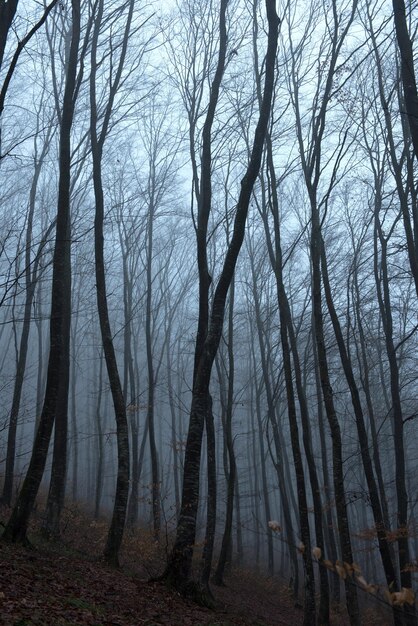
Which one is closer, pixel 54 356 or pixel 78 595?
pixel 78 595

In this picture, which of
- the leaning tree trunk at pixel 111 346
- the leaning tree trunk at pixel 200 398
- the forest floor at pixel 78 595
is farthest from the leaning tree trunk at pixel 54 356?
the leaning tree trunk at pixel 200 398

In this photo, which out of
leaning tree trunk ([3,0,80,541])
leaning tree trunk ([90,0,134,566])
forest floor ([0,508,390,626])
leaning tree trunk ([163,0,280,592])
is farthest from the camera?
leaning tree trunk ([90,0,134,566])

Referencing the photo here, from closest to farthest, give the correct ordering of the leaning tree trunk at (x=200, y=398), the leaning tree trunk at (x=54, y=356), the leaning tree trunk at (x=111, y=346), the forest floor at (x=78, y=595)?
the forest floor at (x=78, y=595) → the leaning tree trunk at (x=200, y=398) → the leaning tree trunk at (x=54, y=356) → the leaning tree trunk at (x=111, y=346)

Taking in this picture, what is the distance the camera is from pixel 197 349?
962cm

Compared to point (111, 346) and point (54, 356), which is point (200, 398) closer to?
point (54, 356)

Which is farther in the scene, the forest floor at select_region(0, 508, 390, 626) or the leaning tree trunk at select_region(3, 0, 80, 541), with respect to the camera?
the leaning tree trunk at select_region(3, 0, 80, 541)

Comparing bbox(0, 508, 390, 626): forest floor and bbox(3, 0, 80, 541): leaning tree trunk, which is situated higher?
bbox(3, 0, 80, 541): leaning tree trunk

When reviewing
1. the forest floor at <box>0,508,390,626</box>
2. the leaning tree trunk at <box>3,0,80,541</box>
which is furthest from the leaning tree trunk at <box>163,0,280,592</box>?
the leaning tree trunk at <box>3,0,80,541</box>

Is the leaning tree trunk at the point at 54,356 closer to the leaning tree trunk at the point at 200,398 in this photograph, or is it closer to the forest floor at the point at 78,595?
the forest floor at the point at 78,595

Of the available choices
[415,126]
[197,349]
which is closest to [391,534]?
[197,349]

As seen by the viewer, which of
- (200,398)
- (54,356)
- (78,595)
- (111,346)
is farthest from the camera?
(111,346)

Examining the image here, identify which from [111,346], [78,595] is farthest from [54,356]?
[78,595]

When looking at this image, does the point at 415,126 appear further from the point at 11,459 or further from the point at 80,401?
the point at 80,401

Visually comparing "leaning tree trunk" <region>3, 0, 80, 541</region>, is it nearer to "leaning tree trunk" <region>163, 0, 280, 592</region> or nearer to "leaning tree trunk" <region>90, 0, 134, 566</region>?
"leaning tree trunk" <region>90, 0, 134, 566</region>
